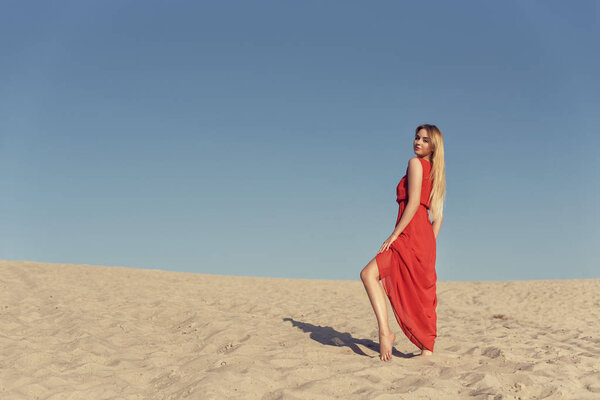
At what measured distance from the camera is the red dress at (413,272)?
491cm

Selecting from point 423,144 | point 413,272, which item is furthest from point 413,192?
point 413,272

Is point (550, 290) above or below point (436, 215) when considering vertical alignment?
below

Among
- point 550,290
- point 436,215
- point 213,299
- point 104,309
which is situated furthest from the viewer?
point 550,290

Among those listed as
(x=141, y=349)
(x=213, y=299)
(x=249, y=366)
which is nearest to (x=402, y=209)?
(x=249, y=366)

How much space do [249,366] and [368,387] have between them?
117cm

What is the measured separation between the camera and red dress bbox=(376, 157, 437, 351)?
491 cm

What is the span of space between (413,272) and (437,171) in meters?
1.08

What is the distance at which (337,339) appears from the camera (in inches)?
243

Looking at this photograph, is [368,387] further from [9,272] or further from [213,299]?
[9,272]

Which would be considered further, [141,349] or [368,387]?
[141,349]

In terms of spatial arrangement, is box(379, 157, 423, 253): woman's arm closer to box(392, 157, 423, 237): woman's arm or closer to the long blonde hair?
box(392, 157, 423, 237): woman's arm

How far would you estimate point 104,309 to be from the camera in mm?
8688

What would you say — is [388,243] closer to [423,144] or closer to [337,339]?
[423,144]

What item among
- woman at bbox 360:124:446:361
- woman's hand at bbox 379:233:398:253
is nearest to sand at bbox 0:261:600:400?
woman at bbox 360:124:446:361
